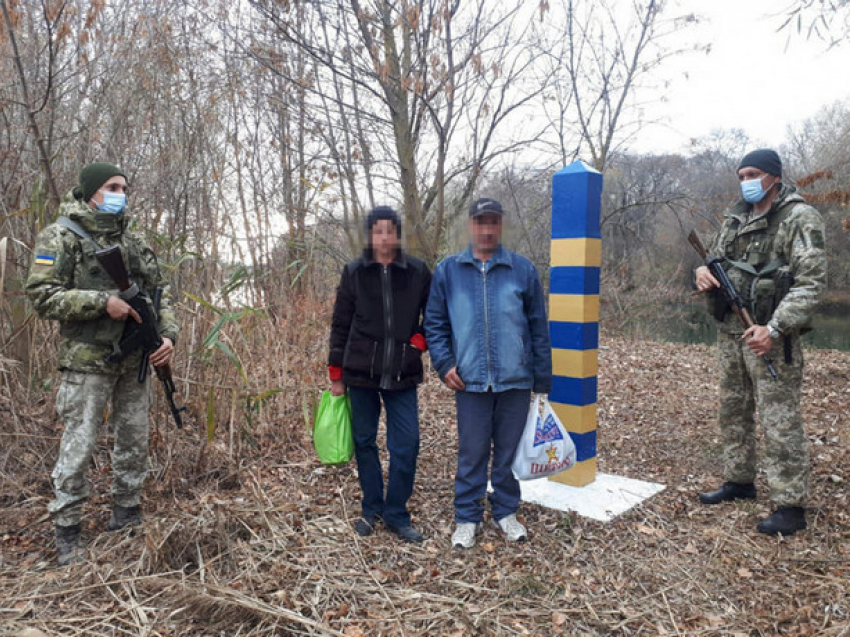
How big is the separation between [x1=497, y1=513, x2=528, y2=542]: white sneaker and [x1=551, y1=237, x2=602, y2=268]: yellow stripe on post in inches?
60.0

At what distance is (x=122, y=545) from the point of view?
10.0ft

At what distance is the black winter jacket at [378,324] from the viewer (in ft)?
10.4

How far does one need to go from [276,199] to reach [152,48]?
191cm

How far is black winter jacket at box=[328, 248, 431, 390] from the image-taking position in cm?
318

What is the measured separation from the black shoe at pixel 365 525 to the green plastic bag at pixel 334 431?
38 cm

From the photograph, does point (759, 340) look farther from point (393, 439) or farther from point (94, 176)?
point (94, 176)

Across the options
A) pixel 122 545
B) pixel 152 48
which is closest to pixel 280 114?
pixel 152 48

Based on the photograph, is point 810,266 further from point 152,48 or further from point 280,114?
point 280,114

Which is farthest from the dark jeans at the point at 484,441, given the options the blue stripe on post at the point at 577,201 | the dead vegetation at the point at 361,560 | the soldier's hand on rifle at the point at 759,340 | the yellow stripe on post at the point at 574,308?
the soldier's hand on rifle at the point at 759,340

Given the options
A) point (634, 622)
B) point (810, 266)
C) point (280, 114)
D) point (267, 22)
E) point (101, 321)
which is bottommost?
point (634, 622)

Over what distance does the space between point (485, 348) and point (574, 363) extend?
88cm

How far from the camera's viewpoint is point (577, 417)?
3807 mm

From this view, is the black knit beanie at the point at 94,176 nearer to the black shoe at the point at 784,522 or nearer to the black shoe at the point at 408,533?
the black shoe at the point at 408,533

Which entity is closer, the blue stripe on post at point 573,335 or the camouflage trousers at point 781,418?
the camouflage trousers at point 781,418
